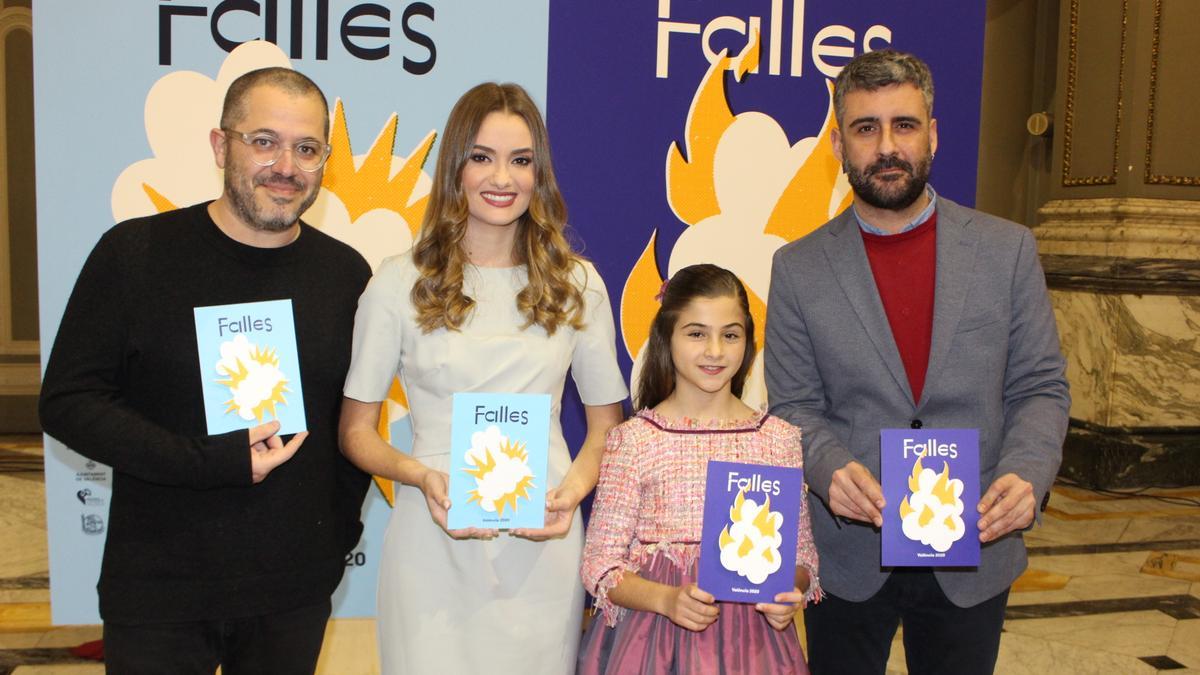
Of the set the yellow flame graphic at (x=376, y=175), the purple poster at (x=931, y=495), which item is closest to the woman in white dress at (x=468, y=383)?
the purple poster at (x=931, y=495)

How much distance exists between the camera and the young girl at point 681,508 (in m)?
2.16

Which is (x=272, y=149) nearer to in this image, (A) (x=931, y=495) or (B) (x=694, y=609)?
(B) (x=694, y=609)

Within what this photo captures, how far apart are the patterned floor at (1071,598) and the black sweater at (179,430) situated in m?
2.04

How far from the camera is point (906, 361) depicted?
2213 mm

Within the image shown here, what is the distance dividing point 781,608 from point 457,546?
2.28 ft

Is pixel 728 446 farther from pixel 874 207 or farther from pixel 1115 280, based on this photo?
pixel 1115 280

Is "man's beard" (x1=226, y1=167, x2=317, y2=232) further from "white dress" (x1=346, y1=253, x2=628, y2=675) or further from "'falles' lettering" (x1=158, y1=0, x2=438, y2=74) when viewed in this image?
"'falles' lettering" (x1=158, y1=0, x2=438, y2=74)

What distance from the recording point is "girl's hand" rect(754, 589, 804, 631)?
6.58 feet

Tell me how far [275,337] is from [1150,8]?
23.0ft

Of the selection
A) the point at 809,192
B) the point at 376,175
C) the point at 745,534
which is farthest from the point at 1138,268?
the point at 745,534

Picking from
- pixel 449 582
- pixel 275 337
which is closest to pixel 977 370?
pixel 449 582

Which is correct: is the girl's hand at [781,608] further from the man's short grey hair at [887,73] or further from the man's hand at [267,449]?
the man's short grey hair at [887,73]

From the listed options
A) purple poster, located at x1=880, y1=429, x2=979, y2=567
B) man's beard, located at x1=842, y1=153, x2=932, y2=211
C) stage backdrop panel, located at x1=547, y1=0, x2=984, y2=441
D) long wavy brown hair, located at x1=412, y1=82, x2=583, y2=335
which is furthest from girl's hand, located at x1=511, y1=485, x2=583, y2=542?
stage backdrop panel, located at x1=547, y1=0, x2=984, y2=441

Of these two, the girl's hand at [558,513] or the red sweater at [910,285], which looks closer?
the girl's hand at [558,513]
